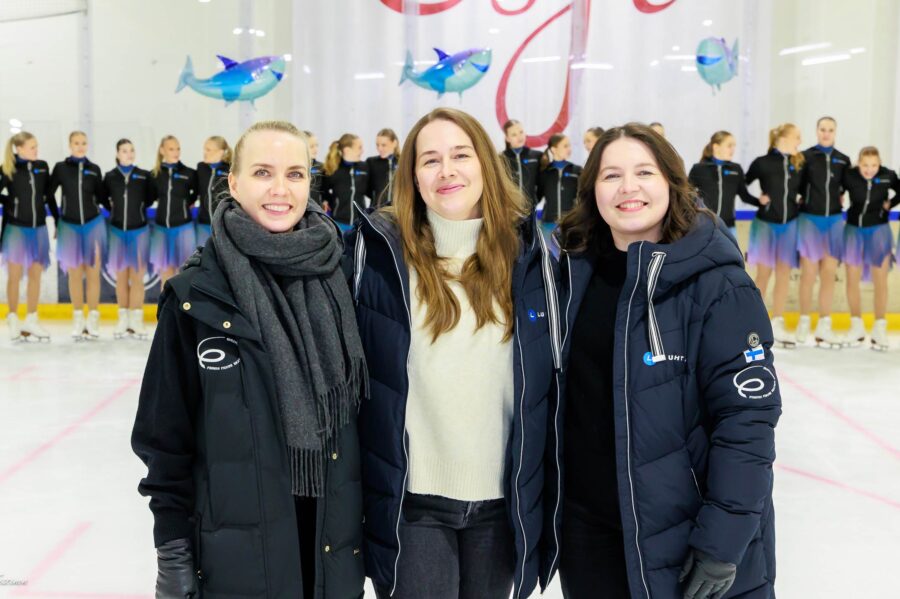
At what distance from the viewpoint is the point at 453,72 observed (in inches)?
341

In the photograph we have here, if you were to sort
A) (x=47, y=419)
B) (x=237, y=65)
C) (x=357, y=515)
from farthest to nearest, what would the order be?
(x=237, y=65) → (x=47, y=419) → (x=357, y=515)

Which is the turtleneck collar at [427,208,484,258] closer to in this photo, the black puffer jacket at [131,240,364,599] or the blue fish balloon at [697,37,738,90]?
the black puffer jacket at [131,240,364,599]

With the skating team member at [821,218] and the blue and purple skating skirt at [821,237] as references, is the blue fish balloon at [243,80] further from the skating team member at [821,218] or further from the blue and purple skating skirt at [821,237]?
the blue and purple skating skirt at [821,237]

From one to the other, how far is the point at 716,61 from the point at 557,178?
2.33 meters

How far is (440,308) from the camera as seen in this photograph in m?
1.60

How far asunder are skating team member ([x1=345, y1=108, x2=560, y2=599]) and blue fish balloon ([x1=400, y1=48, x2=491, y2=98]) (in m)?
7.23

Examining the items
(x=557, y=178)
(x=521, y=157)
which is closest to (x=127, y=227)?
(x=521, y=157)

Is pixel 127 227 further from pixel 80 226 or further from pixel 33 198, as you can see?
pixel 33 198

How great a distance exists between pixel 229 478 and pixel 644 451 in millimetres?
733

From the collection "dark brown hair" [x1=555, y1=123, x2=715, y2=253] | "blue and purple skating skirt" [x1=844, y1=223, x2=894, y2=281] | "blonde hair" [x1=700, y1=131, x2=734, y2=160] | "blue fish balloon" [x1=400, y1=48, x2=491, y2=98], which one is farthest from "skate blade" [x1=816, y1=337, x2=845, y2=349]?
"dark brown hair" [x1=555, y1=123, x2=715, y2=253]

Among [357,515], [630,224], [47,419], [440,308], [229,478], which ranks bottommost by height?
[47,419]

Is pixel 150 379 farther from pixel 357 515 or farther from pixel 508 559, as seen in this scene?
pixel 508 559

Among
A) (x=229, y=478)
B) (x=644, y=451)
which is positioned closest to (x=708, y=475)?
(x=644, y=451)

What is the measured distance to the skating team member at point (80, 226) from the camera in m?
7.45
